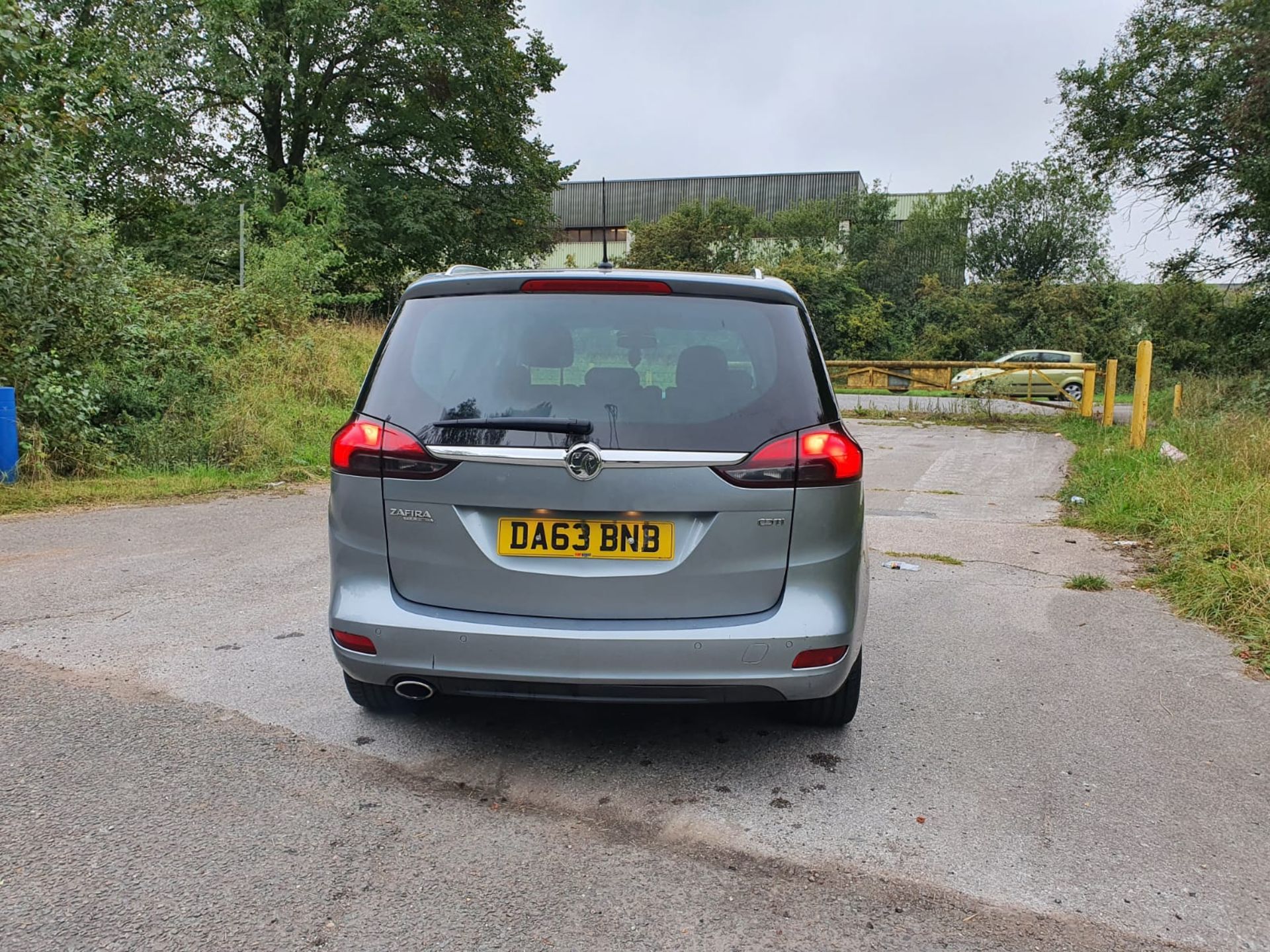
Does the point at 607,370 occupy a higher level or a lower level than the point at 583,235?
lower

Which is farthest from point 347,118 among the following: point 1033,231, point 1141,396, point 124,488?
point 1033,231

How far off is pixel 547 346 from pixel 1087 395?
1964 cm

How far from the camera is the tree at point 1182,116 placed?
57.8 feet

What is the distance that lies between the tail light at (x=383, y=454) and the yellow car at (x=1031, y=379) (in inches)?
784

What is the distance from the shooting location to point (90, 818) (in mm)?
2670

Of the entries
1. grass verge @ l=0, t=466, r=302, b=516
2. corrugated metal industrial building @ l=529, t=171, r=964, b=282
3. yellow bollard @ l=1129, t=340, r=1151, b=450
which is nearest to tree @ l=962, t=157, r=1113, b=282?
corrugated metal industrial building @ l=529, t=171, r=964, b=282

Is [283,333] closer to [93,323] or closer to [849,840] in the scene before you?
[93,323]

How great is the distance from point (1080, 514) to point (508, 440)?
7.35m

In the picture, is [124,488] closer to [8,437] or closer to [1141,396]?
[8,437]

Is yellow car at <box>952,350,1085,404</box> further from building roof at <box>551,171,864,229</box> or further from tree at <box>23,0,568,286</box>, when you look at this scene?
building roof at <box>551,171,864,229</box>

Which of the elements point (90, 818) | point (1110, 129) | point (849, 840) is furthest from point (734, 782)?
point (1110, 129)

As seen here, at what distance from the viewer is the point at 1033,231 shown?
45.2 metres

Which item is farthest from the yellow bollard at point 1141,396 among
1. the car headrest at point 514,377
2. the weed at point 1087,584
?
the car headrest at point 514,377

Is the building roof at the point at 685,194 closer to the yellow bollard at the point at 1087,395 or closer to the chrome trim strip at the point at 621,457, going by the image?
the yellow bollard at the point at 1087,395
